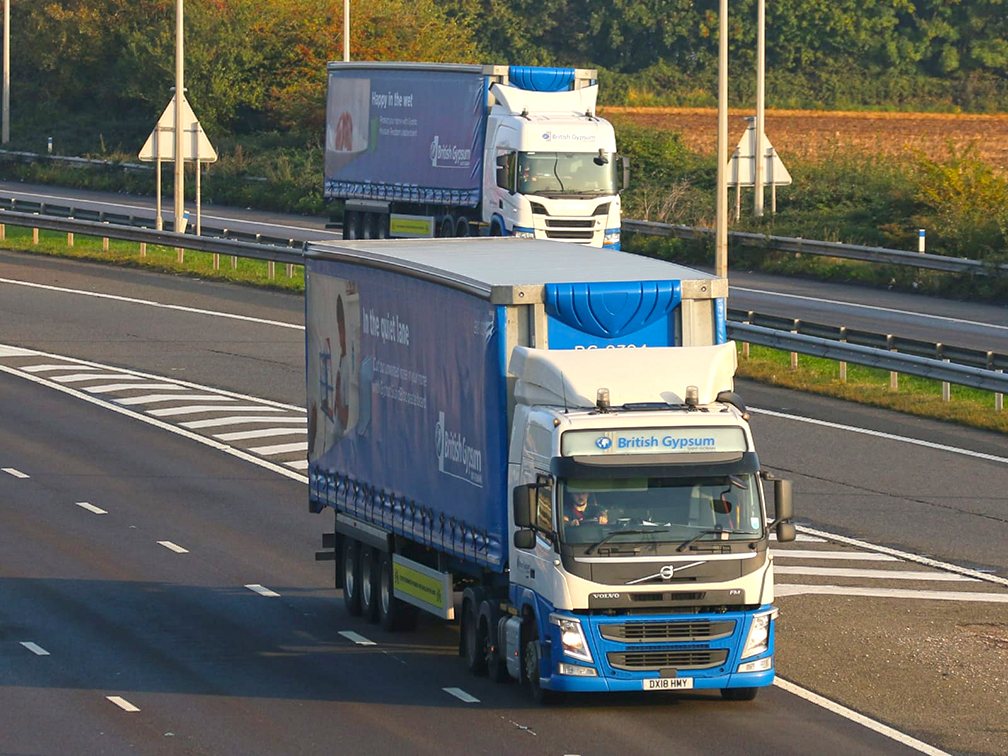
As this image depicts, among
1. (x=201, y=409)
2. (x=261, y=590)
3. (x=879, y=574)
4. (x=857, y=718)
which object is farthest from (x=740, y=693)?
(x=201, y=409)

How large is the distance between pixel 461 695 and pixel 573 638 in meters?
1.48

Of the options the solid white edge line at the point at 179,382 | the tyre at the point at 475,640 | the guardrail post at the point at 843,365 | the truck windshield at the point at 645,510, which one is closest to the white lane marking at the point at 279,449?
the solid white edge line at the point at 179,382

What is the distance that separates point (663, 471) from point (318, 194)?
46969 millimetres

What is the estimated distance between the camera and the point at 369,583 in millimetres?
18016

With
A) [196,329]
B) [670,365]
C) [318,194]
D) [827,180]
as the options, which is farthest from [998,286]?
[670,365]

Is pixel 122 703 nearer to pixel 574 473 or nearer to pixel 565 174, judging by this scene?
pixel 574 473

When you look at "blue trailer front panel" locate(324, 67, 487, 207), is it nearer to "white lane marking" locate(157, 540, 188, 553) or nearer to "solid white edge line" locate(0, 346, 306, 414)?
"solid white edge line" locate(0, 346, 306, 414)

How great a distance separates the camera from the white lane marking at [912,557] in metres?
19.9

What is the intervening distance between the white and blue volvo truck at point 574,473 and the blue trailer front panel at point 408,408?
25 mm

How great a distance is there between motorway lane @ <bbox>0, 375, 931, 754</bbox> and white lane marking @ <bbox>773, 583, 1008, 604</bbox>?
3.88m

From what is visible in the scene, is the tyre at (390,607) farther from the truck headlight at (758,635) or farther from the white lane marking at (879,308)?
the white lane marking at (879,308)

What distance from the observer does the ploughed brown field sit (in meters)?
68.4

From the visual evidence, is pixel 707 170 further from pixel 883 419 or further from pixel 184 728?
pixel 184 728

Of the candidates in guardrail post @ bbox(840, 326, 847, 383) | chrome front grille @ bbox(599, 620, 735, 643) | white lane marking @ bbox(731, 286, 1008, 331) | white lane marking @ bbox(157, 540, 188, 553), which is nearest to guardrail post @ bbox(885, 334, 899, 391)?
guardrail post @ bbox(840, 326, 847, 383)
